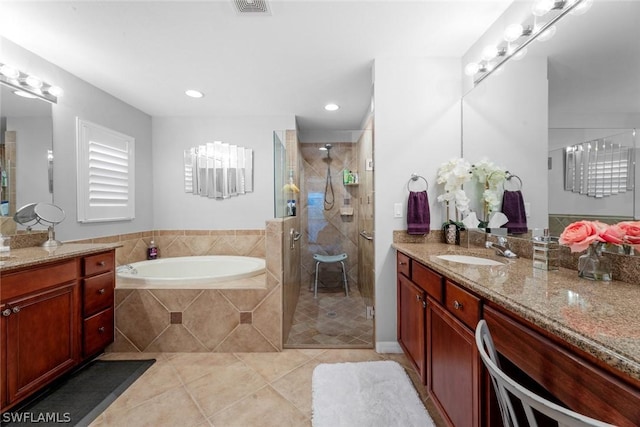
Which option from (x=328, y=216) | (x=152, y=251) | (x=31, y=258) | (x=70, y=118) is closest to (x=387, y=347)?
(x=328, y=216)

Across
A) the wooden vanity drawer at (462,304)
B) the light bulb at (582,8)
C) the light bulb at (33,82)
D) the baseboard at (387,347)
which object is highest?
the light bulb at (33,82)

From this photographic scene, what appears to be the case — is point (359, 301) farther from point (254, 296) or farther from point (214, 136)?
point (214, 136)

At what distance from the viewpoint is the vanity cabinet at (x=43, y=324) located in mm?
1367

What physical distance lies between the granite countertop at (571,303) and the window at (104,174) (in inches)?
120

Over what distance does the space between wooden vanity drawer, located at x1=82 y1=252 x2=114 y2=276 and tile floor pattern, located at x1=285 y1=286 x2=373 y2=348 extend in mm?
1570

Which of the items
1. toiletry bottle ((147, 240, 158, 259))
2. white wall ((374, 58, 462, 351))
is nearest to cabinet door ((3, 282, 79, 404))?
toiletry bottle ((147, 240, 158, 259))

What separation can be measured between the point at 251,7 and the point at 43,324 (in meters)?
2.25

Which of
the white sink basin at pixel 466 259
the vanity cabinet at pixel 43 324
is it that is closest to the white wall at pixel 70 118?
the vanity cabinet at pixel 43 324

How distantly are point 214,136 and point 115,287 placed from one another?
2039mm

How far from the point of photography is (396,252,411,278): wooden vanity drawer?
1.75m

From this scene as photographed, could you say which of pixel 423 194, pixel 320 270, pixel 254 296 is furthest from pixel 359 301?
pixel 423 194

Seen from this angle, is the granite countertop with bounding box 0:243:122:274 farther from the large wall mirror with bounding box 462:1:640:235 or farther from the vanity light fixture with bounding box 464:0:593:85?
the vanity light fixture with bounding box 464:0:593:85

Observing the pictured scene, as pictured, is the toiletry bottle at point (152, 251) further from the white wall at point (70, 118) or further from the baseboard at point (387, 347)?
the baseboard at point (387, 347)

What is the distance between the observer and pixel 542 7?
52.1 inches
